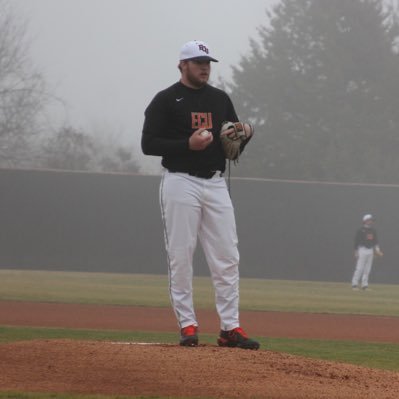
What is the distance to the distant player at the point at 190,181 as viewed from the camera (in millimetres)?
6141

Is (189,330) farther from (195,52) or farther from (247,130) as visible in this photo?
(195,52)

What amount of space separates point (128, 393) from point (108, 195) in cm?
2273

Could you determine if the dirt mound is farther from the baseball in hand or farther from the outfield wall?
the outfield wall

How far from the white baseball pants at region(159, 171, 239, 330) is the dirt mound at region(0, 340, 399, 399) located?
369mm

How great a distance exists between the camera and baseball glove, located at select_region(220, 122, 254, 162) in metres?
6.20

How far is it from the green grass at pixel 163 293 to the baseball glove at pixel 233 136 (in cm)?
930

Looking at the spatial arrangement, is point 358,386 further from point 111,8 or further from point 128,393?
point 111,8

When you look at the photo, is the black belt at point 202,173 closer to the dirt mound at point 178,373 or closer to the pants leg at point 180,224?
the pants leg at point 180,224

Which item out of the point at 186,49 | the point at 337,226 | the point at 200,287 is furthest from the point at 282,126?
the point at 186,49

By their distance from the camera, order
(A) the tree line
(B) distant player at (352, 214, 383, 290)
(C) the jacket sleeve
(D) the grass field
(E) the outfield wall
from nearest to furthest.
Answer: (C) the jacket sleeve → (D) the grass field → (B) distant player at (352, 214, 383, 290) → (E) the outfield wall → (A) the tree line

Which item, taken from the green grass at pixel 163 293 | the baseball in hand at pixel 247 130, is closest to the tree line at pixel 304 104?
the green grass at pixel 163 293

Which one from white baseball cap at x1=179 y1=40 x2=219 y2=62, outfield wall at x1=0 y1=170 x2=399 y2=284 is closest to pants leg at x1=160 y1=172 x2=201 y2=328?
white baseball cap at x1=179 y1=40 x2=219 y2=62

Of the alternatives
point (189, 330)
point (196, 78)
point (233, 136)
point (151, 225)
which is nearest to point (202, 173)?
point (233, 136)

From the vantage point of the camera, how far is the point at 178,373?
5441 mm
